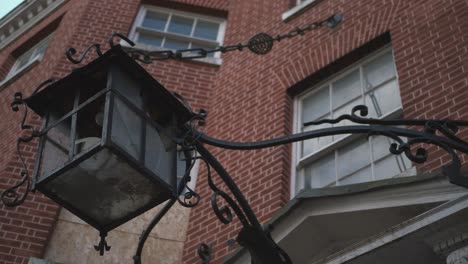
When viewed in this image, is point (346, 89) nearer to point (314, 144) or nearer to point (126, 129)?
point (314, 144)

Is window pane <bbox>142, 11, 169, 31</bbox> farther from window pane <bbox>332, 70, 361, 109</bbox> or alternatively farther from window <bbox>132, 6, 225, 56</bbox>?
window pane <bbox>332, 70, 361, 109</bbox>

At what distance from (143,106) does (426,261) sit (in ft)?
7.51

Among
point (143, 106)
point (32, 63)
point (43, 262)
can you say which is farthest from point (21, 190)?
point (143, 106)

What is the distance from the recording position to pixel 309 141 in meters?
8.59

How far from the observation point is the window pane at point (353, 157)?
7695 millimetres

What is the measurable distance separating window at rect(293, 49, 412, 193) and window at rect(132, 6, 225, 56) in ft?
10.5

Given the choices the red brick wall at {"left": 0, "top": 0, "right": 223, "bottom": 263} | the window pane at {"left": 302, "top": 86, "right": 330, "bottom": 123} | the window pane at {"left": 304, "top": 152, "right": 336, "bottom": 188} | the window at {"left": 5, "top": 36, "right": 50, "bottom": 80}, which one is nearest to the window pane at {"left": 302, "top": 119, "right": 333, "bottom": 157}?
the window pane at {"left": 304, "top": 152, "right": 336, "bottom": 188}

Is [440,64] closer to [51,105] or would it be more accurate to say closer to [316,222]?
A: [316,222]

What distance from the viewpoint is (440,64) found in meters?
7.68

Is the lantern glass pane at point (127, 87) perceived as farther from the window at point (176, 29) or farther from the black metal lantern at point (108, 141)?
the window at point (176, 29)

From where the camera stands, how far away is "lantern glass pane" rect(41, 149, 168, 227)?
4.05 metres

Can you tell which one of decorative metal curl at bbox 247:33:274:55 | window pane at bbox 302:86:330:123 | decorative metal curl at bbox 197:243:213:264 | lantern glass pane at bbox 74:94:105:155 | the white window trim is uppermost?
the white window trim

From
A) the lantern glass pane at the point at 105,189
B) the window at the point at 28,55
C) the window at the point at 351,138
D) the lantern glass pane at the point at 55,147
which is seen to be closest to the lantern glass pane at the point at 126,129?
the lantern glass pane at the point at 105,189

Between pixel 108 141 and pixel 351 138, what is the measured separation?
4564 mm
